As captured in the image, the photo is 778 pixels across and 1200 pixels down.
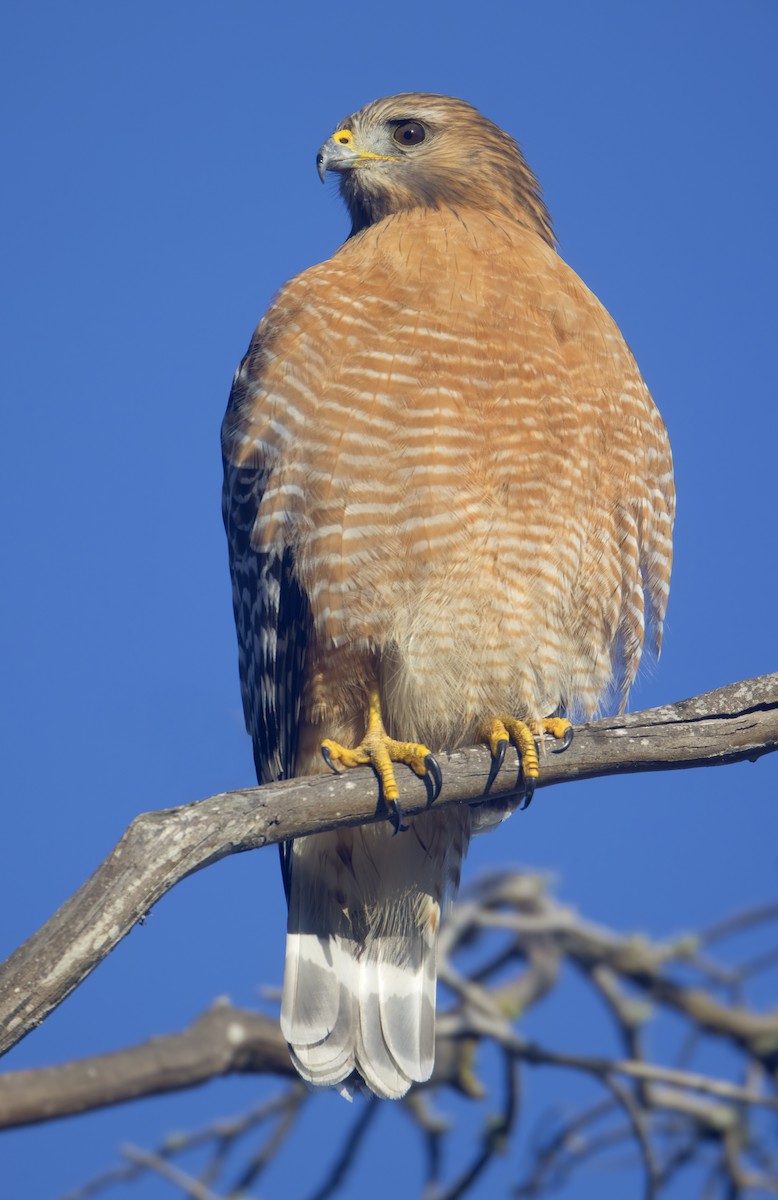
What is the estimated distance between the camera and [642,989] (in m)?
5.18

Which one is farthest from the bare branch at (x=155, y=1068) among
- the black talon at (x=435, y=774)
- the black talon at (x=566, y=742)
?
the black talon at (x=566, y=742)

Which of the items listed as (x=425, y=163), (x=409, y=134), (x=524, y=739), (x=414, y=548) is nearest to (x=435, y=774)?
(x=524, y=739)

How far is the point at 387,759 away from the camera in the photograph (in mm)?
3912

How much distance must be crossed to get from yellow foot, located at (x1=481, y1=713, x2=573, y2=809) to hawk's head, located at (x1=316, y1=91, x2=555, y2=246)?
2.19 metres

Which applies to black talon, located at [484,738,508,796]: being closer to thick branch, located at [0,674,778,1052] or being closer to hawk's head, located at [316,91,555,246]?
thick branch, located at [0,674,778,1052]

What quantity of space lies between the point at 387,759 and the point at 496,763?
325 mm

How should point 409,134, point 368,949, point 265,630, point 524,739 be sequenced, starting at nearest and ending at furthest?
point 524,739 → point 265,630 → point 368,949 → point 409,134

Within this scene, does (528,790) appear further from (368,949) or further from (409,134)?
(409,134)

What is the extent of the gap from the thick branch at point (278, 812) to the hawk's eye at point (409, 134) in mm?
2721

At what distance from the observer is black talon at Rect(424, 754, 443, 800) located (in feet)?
A: 12.4

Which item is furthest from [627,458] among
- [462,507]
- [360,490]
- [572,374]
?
[360,490]

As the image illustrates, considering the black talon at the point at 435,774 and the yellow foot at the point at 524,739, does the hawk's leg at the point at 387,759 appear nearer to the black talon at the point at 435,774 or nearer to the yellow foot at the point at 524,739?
the black talon at the point at 435,774

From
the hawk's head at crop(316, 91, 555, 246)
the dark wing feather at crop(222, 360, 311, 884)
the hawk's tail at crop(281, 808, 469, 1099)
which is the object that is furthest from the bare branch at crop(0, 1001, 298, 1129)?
the hawk's head at crop(316, 91, 555, 246)

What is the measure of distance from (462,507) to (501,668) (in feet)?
1.79
